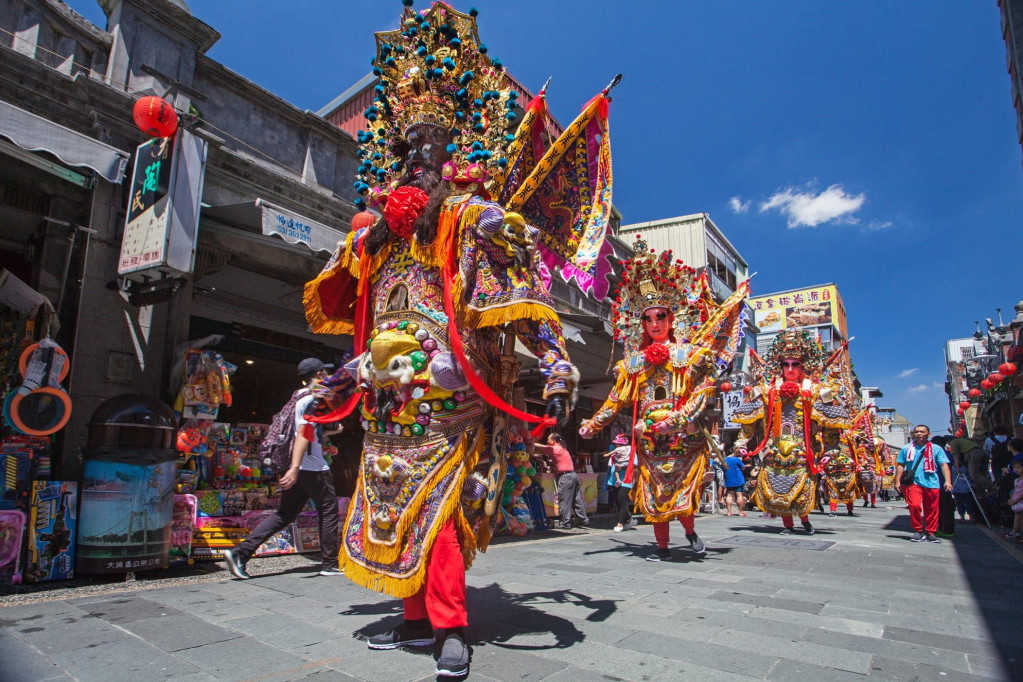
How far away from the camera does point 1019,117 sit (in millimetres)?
6848

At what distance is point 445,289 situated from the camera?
2.57 metres

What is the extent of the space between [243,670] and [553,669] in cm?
122

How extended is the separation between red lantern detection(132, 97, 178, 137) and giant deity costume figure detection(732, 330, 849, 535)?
297 inches

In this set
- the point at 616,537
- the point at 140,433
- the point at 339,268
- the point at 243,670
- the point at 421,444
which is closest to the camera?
the point at 243,670

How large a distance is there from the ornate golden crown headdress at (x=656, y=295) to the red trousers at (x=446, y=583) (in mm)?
3937

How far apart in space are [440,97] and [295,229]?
3.18 m

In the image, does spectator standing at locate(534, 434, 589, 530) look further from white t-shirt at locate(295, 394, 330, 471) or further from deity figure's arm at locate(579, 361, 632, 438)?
white t-shirt at locate(295, 394, 330, 471)

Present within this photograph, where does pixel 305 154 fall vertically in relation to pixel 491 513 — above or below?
above

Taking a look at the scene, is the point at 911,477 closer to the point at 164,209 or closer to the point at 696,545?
the point at 696,545

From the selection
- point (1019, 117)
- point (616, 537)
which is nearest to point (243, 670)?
point (616, 537)

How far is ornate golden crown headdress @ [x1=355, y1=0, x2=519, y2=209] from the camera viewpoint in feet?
9.58

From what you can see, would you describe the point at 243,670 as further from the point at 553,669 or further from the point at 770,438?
the point at 770,438

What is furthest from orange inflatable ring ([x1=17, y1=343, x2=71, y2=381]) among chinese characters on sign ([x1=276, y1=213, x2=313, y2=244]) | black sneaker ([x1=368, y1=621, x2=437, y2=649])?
black sneaker ([x1=368, y1=621, x2=437, y2=649])

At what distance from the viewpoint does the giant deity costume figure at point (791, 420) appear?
7.82m
